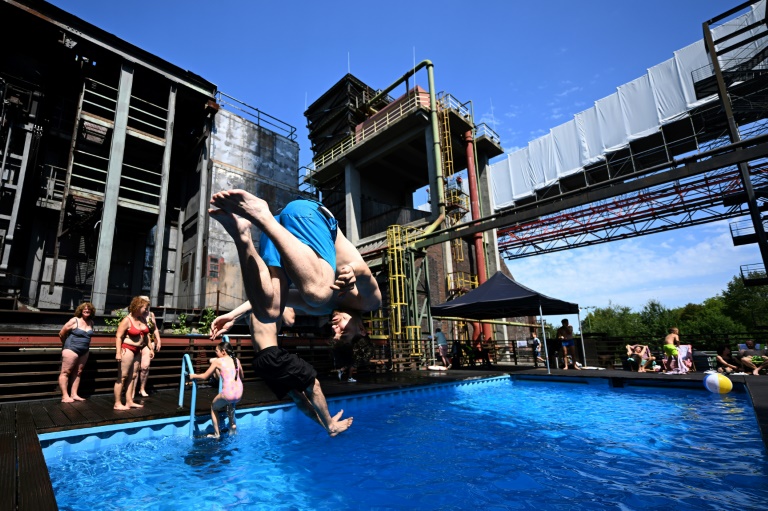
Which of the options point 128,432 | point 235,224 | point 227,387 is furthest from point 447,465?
point 128,432

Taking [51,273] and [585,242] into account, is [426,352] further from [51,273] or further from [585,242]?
[585,242]

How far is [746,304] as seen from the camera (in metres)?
40.8

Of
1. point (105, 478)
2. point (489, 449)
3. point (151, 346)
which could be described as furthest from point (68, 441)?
point (489, 449)

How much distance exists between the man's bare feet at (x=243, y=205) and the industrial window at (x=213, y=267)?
611 inches

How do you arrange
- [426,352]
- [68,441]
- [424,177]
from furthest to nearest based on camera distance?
1. [424,177]
2. [426,352]
3. [68,441]

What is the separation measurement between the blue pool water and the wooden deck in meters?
0.36

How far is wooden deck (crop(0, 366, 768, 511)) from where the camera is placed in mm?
2020

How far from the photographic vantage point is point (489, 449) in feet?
15.9

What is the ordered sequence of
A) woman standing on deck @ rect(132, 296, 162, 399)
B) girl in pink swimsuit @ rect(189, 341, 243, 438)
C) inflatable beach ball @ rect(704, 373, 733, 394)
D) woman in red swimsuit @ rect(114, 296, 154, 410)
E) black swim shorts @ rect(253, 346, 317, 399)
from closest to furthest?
black swim shorts @ rect(253, 346, 317, 399), girl in pink swimsuit @ rect(189, 341, 243, 438), woman in red swimsuit @ rect(114, 296, 154, 410), woman standing on deck @ rect(132, 296, 162, 399), inflatable beach ball @ rect(704, 373, 733, 394)

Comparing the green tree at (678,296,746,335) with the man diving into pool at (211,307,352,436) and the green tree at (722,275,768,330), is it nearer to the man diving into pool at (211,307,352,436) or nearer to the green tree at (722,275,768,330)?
the green tree at (722,275,768,330)

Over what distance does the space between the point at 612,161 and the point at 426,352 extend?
72.3 feet

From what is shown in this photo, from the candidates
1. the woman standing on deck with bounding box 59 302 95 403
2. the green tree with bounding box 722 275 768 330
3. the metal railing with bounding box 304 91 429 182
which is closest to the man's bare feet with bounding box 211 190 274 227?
the woman standing on deck with bounding box 59 302 95 403

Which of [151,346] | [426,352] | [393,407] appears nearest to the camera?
[151,346]

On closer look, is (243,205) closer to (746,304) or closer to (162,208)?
(162,208)
